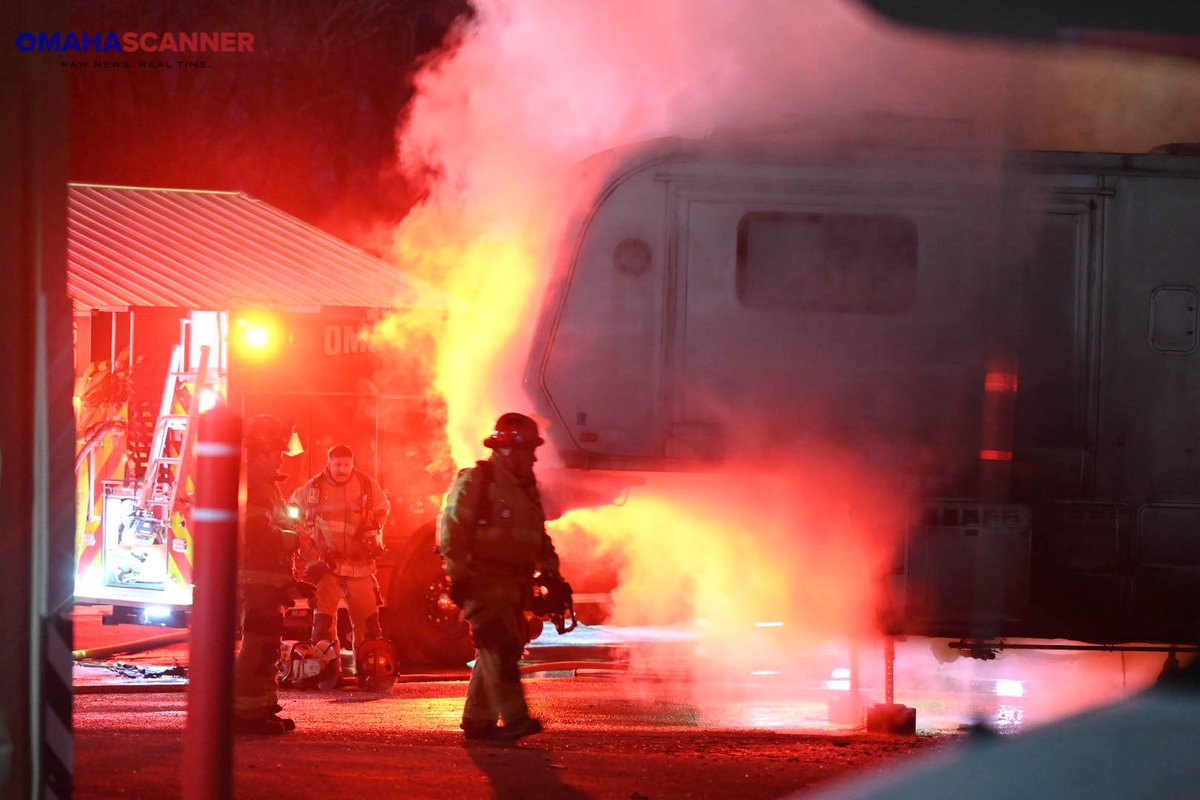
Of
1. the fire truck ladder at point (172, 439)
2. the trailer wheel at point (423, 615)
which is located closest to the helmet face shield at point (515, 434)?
the trailer wheel at point (423, 615)

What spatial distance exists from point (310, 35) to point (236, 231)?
784 cm

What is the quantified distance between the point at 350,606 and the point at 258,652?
6.83 feet

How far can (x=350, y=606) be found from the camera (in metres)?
9.69

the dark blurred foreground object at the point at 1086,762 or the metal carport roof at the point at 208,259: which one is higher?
the metal carport roof at the point at 208,259

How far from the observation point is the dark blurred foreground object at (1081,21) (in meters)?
7.82

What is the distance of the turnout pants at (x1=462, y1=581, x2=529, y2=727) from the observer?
7211mm

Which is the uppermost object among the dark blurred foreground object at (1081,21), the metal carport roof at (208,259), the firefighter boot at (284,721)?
the dark blurred foreground object at (1081,21)

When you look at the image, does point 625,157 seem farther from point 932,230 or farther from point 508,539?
point 508,539

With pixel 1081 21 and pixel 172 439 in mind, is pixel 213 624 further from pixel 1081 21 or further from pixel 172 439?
pixel 172 439

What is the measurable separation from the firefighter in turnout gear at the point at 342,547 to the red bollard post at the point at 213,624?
560 centimetres

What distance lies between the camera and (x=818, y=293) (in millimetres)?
7500

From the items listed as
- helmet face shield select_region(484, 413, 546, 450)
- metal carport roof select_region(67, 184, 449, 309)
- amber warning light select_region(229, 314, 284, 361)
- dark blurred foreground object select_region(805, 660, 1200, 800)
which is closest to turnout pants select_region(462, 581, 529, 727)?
helmet face shield select_region(484, 413, 546, 450)

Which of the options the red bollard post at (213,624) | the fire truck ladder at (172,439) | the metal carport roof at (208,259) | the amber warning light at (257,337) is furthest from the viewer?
the metal carport roof at (208,259)

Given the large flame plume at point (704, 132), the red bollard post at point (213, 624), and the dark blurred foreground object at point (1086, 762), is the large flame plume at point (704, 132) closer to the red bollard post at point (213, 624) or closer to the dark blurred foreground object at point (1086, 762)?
the red bollard post at point (213, 624)
